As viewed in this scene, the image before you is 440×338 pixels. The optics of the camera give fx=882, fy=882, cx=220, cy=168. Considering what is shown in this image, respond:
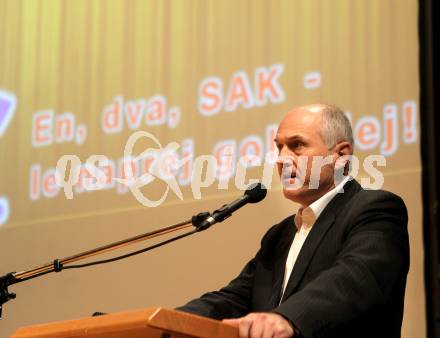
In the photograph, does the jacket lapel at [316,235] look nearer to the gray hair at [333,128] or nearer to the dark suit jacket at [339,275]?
the dark suit jacket at [339,275]

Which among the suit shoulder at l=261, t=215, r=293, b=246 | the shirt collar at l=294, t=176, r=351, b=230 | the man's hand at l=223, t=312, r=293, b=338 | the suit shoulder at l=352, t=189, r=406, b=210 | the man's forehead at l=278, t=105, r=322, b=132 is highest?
the man's forehead at l=278, t=105, r=322, b=132

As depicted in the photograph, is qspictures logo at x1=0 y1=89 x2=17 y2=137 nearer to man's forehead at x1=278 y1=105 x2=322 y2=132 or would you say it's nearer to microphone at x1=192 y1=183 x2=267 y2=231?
man's forehead at x1=278 y1=105 x2=322 y2=132

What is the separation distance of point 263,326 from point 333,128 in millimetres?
1135

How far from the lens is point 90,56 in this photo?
506 cm

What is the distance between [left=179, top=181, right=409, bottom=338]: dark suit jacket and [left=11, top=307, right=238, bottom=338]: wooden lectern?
0.30 meters

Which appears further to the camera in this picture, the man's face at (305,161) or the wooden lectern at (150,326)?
the man's face at (305,161)

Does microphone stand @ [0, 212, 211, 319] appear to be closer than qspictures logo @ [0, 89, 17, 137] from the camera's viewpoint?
Yes

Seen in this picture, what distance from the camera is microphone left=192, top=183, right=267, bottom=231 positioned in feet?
9.61

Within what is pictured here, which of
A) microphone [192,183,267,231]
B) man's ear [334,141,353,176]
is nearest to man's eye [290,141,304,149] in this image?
man's ear [334,141,353,176]

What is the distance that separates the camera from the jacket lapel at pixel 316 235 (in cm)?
286

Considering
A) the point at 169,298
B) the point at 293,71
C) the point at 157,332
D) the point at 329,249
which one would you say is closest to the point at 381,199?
the point at 329,249

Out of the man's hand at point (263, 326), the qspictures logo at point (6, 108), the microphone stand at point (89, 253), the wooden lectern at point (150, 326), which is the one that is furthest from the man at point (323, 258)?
the qspictures logo at point (6, 108)

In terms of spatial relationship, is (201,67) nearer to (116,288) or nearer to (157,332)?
(116,288)

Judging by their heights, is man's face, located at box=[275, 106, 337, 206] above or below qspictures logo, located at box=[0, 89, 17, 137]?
below
